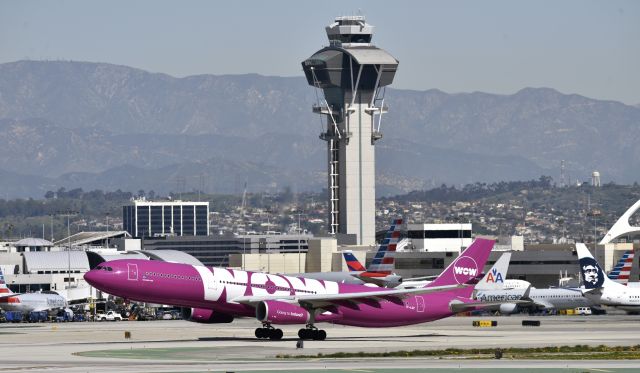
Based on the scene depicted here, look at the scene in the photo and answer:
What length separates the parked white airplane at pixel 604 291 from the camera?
136625 millimetres

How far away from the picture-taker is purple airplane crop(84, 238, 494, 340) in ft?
276

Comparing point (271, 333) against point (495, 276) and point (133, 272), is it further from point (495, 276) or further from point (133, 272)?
point (495, 276)

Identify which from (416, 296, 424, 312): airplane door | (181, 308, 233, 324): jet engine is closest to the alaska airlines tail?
(416, 296, 424, 312): airplane door

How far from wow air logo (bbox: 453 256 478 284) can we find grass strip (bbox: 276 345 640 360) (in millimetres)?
Result: 14883

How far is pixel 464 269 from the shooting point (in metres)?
94.4

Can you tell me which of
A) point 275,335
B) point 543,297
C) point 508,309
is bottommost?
point 508,309

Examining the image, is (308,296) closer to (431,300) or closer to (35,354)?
(431,300)

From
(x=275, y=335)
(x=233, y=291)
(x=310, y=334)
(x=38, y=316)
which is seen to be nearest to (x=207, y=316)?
(x=233, y=291)

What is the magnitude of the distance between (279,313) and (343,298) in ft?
13.5

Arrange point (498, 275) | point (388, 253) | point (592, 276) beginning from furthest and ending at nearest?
point (388, 253), point (498, 275), point (592, 276)

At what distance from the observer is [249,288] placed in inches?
3487

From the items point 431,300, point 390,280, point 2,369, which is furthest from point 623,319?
point 2,369

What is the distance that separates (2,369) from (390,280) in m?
84.8

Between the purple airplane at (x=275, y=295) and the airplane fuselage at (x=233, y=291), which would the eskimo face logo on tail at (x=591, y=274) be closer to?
the airplane fuselage at (x=233, y=291)
